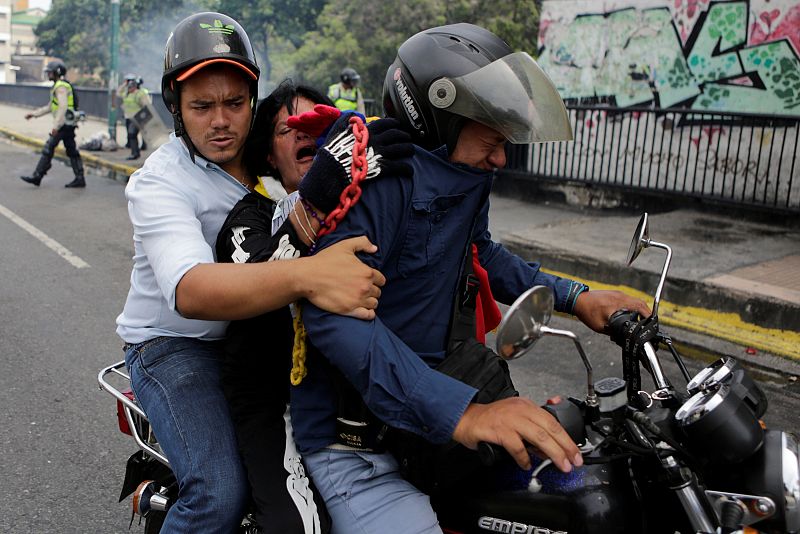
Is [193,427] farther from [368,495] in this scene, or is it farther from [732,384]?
[732,384]

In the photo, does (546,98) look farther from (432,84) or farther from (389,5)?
(389,5)

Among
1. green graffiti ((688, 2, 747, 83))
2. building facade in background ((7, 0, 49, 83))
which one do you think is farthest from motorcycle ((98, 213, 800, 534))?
building facade in background ((7, 0, 49, 83))

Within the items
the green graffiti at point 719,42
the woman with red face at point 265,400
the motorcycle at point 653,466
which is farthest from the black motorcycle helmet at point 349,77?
the motorcycle at point 653,466

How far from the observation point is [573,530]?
1.78 meters

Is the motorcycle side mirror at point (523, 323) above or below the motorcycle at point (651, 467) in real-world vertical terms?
above

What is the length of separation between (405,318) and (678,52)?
10012 millimetres

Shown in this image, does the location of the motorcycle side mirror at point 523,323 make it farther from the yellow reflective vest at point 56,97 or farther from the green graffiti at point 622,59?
the yellow reflective vest at point 56,97

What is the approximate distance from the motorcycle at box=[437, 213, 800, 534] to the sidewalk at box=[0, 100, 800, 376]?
4.25 m

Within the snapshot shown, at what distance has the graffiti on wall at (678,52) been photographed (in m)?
9.99

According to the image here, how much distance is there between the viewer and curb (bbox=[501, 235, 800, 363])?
6152 mm

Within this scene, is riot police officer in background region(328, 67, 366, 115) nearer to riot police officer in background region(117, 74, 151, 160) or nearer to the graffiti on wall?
riot police officer in background region(117, 74, 151, 160)

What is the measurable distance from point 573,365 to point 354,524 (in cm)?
383

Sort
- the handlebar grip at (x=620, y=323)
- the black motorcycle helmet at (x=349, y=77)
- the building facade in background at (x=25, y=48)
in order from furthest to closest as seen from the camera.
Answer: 1. the building facade in background at (x=25, y=48)
2. the black motorcycle helmet at (x=349, y=77)
3. the handlebar grip at (x=620, y=323)

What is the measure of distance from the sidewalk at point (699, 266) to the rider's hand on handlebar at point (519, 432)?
4.47 metres
